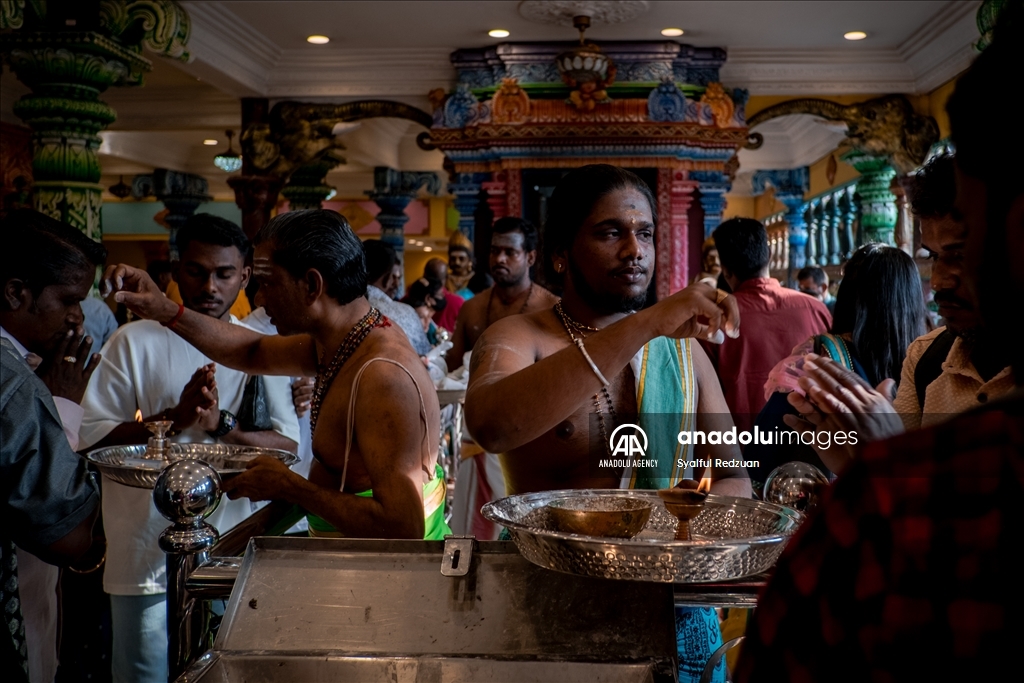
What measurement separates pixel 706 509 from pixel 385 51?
7.36 meters

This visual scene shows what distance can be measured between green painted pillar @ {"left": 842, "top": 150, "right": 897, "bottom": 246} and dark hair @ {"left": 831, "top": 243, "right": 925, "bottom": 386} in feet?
22.4

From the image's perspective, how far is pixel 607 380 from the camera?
1507 mm

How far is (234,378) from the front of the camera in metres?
2.67

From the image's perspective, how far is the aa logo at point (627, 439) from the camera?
67.6 inches

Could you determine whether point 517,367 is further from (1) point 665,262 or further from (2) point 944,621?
(1) point 665,262

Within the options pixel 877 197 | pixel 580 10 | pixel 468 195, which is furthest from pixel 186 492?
pixel 877 197

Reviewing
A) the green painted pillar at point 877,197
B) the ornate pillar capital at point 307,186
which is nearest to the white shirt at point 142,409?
the green painted pillar at point 877,197

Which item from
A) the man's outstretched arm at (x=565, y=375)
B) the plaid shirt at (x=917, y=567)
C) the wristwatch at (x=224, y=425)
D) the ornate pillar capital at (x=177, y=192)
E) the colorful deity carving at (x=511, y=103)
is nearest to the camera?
the plaid shirt at (x=917, y=567)

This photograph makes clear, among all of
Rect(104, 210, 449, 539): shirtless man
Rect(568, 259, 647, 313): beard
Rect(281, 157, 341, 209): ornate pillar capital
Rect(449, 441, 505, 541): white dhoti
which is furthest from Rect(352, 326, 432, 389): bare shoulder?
Rect(281, 157, 341, 209): ornate pillar capital

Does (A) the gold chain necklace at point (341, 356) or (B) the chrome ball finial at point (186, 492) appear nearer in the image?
(B) the chrome ball finial at point (186, 492)

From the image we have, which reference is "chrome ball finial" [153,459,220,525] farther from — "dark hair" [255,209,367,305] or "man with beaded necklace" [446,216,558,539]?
"man with beaded necklace" [446,216,558,539]

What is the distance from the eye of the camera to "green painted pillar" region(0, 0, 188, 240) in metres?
4.91

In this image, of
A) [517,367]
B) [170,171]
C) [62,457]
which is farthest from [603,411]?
[170,171]

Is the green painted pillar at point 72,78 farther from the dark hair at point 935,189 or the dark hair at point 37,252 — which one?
the dark hair at point 935,189
